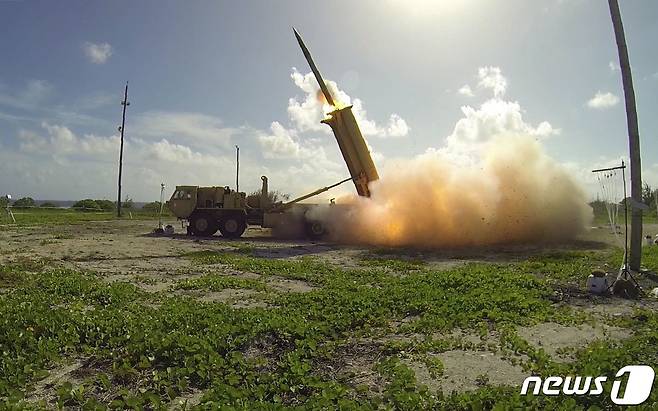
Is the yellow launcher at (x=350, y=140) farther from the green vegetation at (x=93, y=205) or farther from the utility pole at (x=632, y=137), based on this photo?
the green vegetation at (x=93, y=205)

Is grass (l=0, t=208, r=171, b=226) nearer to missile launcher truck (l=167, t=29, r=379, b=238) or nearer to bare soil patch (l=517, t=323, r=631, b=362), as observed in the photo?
missile launcher truck (l=167, t=29, r=379, b=238)

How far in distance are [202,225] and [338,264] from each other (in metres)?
13.7

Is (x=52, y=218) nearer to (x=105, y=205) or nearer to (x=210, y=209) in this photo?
(x=210, y=209)

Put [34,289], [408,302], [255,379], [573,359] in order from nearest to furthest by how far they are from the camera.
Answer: [255,379]
[573,359]
[408,302]
[34,289]

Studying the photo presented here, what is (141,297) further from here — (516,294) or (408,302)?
(516,294)

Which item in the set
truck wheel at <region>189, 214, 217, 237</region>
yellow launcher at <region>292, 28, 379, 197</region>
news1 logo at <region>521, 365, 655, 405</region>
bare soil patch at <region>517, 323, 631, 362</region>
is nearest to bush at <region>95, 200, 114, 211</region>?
truck wheel at <region>189, 214, 217, 237</region>

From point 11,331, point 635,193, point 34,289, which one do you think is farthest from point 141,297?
point 635,193

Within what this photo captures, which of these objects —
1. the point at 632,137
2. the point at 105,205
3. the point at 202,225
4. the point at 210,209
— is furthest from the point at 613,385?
the point at 105,205

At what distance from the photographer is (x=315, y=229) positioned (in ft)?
87.5

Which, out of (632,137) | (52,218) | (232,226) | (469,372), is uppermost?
(632,137)

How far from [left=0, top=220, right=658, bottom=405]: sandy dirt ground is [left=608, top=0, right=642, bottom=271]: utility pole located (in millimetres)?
3652

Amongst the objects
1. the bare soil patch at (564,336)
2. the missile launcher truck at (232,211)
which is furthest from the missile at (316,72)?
the bare soil patch at (564,336)

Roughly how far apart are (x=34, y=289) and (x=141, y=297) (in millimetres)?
2426

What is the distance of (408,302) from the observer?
384 inches
